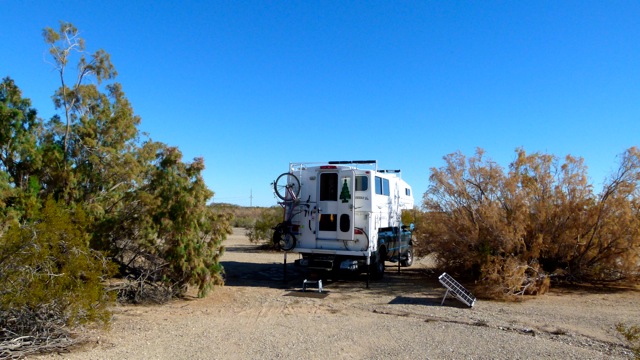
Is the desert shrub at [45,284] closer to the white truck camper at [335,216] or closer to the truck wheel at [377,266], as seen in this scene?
the white truck camper at [335,216]

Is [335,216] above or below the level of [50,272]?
above

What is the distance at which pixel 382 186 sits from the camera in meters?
14.0

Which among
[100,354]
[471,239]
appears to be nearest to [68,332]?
[100,354]

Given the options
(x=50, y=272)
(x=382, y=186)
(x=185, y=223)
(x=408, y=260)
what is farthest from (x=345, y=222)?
(x=50, y=272)

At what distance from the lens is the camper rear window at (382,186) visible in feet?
44.8

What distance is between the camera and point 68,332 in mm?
6652

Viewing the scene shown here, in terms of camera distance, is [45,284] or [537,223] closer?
[45,284]

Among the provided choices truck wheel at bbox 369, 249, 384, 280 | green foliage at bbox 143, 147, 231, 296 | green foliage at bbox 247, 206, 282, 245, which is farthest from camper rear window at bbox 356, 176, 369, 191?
green foliage at bbox 247, 206, 282, 245

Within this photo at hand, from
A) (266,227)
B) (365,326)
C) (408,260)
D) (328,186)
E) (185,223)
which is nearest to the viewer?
(365,326)

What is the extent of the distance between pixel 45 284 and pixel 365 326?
5187 mm

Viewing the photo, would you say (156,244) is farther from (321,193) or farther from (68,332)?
(321,193)

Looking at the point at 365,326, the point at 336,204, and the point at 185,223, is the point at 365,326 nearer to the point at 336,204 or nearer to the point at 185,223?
the point at 185,223

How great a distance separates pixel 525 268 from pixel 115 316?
9.31m

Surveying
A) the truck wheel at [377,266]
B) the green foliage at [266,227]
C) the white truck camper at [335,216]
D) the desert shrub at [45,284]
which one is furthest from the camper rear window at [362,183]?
the green foliage at [266,227]
